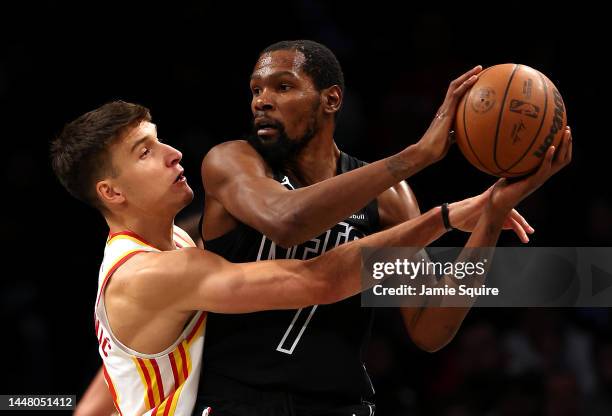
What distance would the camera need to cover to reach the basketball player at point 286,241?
3.38 meters

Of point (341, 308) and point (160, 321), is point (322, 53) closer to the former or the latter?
point (341, 308)

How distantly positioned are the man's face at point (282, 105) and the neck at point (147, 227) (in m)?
0.50

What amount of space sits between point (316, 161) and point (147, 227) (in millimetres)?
752

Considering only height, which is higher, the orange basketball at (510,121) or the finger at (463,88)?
the finger at (463,88)

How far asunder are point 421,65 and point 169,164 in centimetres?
393

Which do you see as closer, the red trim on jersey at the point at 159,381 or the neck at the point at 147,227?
the red trim on jersey at the point at 159,381

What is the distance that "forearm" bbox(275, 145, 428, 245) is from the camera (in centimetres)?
303

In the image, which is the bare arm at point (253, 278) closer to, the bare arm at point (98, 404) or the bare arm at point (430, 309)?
the bare arm at point (430, 309)

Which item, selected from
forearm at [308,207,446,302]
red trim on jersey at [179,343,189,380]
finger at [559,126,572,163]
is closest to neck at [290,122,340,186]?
forearm at [308,207,446,302]

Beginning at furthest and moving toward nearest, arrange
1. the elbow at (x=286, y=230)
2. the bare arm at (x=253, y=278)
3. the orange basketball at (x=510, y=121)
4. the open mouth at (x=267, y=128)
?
1. the open mouth at (x=267, y=128)
2. the bare arm at (x=253, y=278)
3. the elbow at (x=286, y=230)
4. the orange basketball at (x=510, y=121)

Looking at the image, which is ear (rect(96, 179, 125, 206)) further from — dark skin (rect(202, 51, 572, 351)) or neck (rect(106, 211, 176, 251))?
dark skin (rect(202, 51, 572, 351))

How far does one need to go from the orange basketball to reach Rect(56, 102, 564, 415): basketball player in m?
0.10

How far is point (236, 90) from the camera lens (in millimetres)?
6875

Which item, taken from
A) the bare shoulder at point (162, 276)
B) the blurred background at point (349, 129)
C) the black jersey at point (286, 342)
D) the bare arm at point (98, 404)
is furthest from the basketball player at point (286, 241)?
the blurred background at point (349, 129)
